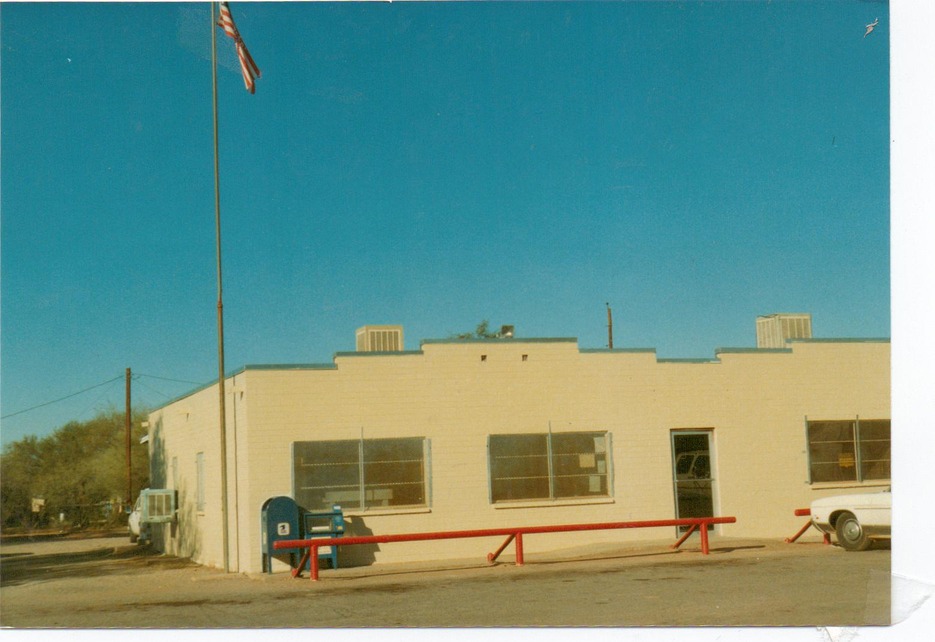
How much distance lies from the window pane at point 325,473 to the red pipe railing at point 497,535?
2.79ft

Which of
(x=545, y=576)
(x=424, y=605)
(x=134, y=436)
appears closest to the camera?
(x=424, y=605)

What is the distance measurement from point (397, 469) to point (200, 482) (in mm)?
3837

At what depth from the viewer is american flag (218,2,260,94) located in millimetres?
13766

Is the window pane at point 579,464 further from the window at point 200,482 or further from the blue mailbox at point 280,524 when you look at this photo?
the window at point 200,482

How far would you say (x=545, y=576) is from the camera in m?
13.7

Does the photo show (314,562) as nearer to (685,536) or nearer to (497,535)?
(497,535)

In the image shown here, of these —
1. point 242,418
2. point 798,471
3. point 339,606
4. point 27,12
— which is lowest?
point 339,606

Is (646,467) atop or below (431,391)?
below

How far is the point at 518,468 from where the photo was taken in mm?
15352

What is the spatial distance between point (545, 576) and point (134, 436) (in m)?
10.7

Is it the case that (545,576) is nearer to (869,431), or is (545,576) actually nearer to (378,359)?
(378,359)

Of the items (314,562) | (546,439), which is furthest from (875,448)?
(314,562)

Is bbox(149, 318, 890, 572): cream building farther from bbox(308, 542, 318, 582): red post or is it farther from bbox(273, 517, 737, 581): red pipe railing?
bbox(308, 542, 318, 582): red post
